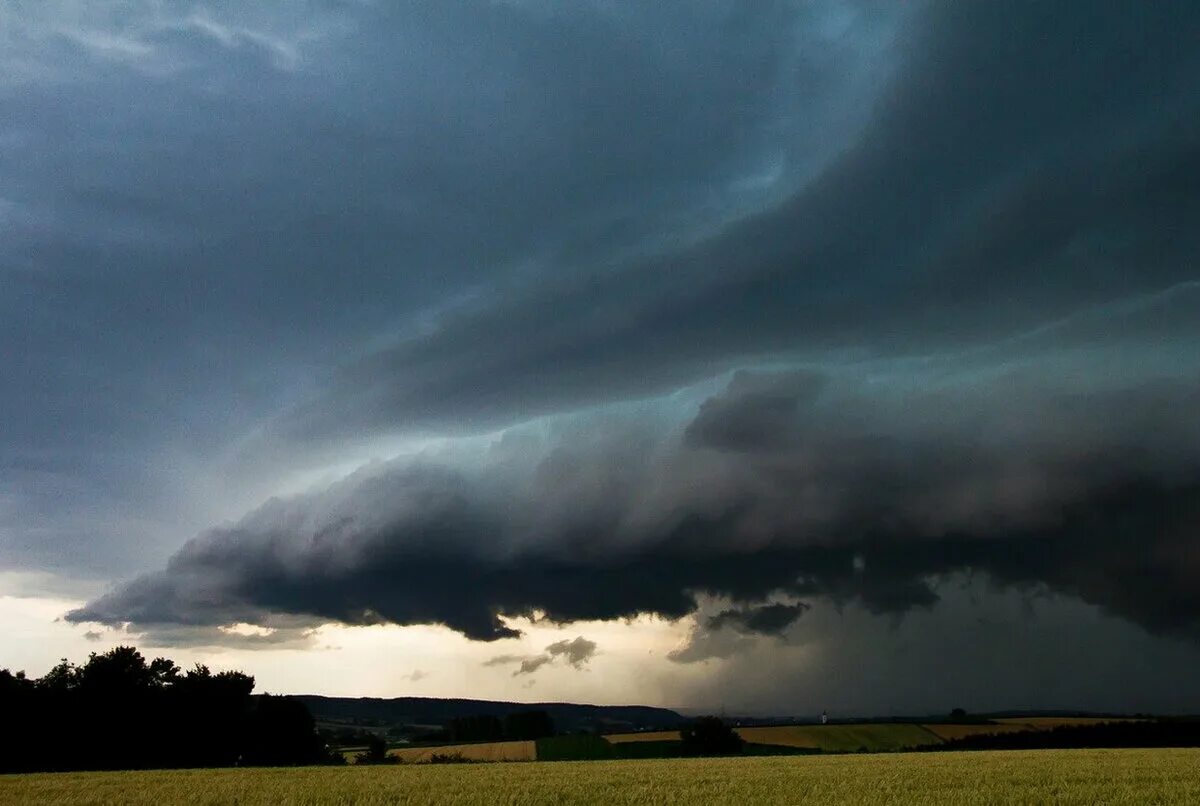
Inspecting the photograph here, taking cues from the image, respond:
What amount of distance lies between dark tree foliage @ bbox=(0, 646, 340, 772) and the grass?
37.8 metres

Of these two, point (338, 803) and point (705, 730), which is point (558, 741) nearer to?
point (705, 730)

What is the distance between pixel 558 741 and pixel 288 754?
44.7 m

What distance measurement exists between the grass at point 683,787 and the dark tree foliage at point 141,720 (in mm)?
37819

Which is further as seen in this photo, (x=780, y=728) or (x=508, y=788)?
(x=780, y=728)

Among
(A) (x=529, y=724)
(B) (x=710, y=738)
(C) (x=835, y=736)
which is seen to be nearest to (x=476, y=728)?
(A) (x=529, y=724)

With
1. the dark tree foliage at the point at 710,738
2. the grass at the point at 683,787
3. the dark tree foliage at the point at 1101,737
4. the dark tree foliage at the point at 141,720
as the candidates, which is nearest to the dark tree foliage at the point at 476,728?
the dark tree foliage at the point at 710,738

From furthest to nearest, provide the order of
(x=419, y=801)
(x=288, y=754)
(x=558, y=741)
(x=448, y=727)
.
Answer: (x=448, y=727)
(x=558, y=741)
(x=288, y=754)
(x=419, y=801)

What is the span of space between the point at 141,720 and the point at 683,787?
230 ft

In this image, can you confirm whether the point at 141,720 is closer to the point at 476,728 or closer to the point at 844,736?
the point at 476,728

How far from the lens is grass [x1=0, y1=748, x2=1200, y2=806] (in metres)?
28.5

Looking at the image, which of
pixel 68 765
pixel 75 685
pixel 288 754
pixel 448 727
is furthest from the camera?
pixel 448 727

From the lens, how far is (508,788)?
3350 cm

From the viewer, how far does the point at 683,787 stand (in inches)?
1335

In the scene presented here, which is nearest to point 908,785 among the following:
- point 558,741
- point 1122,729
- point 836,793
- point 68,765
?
point 836,793
